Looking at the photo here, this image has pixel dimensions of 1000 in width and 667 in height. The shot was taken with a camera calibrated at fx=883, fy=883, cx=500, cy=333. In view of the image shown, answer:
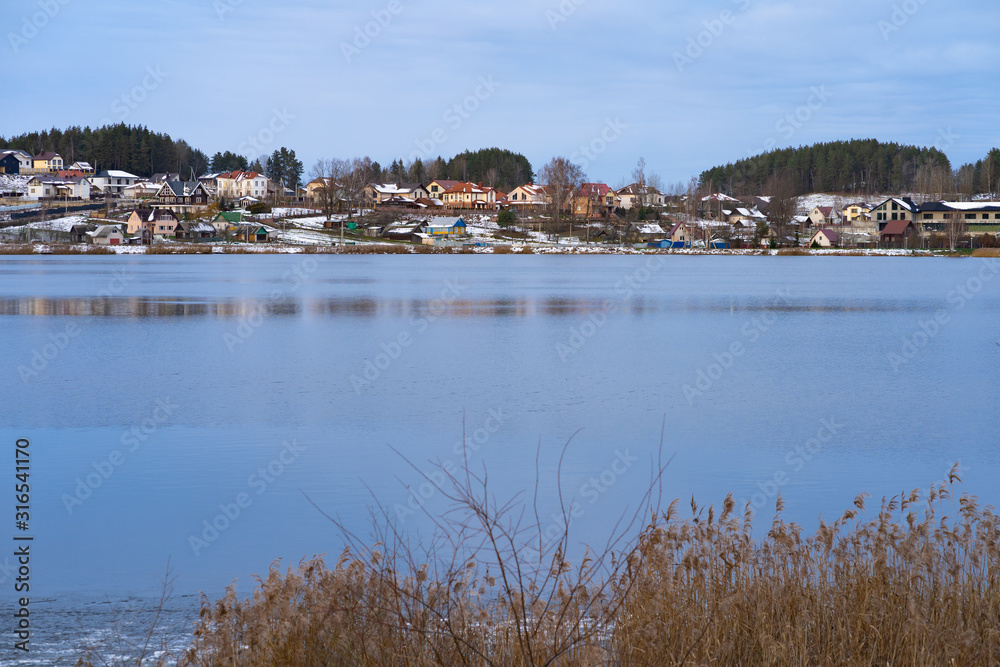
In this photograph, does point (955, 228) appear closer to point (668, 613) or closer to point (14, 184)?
point (668, 613)

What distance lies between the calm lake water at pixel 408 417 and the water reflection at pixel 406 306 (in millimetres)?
335

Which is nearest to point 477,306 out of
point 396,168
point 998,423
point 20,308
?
point 20,308

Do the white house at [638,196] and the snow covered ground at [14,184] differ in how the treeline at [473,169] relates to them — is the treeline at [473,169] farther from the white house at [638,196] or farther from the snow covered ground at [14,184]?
the snow covered ground at [14,184]

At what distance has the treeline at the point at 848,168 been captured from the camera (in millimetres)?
166750

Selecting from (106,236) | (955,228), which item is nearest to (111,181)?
(106,236)

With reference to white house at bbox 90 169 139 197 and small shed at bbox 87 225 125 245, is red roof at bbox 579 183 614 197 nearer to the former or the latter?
small shed at bbox 87 225 125 245

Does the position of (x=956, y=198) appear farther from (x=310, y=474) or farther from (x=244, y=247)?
(x=310, y=474)

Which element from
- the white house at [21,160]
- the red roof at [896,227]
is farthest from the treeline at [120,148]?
the red roof at [896,227]

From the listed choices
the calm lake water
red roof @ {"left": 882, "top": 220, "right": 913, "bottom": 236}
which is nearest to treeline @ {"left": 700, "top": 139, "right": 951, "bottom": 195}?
red roof @ {"left": 882, "top": 220, "right": 913, "bottom": 236}

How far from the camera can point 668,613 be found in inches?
200

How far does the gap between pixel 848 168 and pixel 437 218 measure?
95.9 m

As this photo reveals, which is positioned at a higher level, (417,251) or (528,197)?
(528,197)

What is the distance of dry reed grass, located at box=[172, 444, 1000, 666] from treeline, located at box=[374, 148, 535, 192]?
15552cm

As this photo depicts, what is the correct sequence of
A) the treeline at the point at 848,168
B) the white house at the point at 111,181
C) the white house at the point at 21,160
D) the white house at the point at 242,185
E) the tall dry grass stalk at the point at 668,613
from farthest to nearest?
1. the treeline at the point at 848,168
2. the white house at the point at 21,160
3. the white house at the point at 242,185
4. the white house at the point at 111,181
5. the tall dry grass stalk at the point at 668,613
